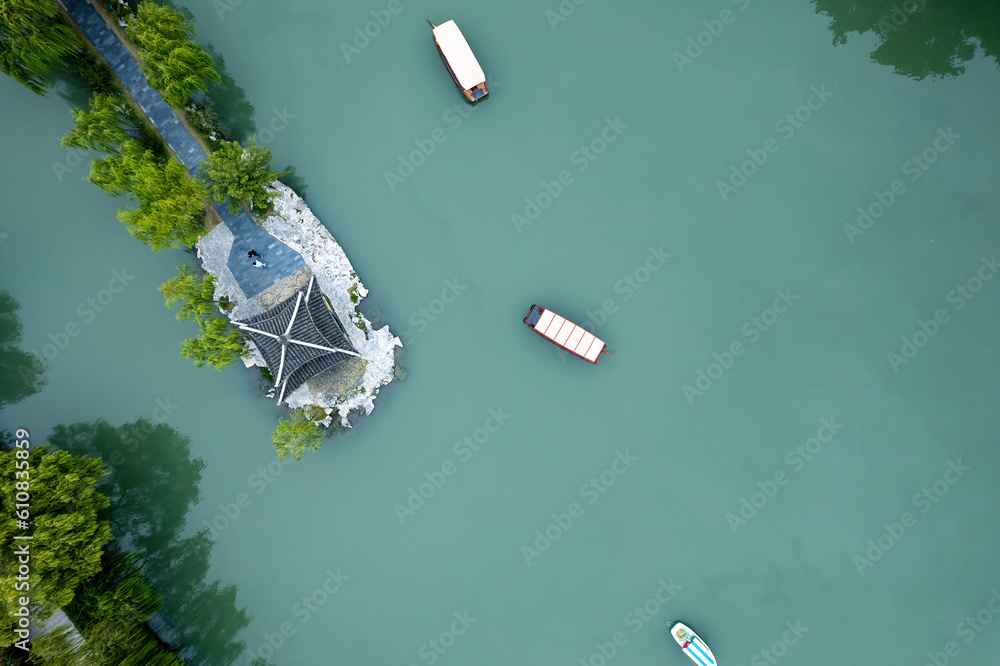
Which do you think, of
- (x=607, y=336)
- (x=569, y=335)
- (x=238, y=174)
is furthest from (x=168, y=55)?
(x=607, y=336)

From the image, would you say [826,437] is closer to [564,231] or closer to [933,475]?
[933,475]

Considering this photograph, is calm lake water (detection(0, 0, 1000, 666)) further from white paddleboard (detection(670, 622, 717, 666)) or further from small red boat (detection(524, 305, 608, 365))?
small red boat (detection(524, 305, 608, 365))

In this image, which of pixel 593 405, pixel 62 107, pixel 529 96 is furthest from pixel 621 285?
pixel 62 107

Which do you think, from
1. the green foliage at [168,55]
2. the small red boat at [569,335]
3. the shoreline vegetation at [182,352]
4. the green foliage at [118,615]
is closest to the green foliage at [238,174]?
the shoreline vegetation at [182,352]

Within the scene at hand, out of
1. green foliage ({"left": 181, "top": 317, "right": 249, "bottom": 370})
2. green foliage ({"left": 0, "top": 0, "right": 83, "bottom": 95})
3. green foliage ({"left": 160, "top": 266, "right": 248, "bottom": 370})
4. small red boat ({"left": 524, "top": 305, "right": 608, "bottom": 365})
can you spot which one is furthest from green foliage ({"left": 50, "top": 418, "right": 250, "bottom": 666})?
small red boat ({"left": 524, "top": 305, "right": 608, "bottom": 365})

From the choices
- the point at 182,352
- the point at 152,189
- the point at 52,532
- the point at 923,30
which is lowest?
the point at 52,532

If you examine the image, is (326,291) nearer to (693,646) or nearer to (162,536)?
(162,536)
